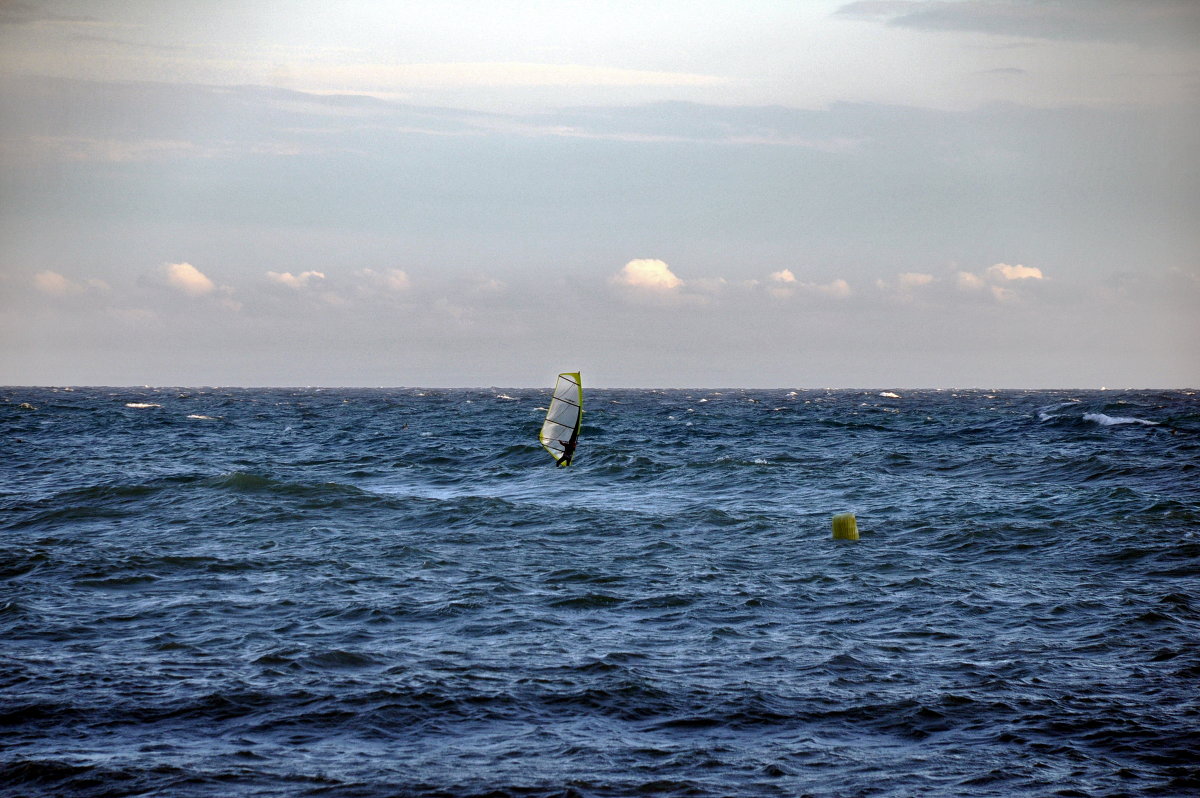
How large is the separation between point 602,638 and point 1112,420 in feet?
160

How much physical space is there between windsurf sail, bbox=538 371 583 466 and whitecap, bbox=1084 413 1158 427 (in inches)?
1320

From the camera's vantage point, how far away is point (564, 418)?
33.3m

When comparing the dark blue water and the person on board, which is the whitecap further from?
the person on board

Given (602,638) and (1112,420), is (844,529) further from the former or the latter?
(1112,420)

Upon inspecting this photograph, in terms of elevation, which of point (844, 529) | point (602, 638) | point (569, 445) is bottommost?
point (602, 638)

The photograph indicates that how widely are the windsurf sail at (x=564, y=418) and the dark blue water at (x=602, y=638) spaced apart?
2.04 metres

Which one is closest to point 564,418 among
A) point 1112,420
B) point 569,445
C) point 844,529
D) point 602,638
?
point 569,445

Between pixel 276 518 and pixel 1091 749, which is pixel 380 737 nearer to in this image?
pixel 1091 749

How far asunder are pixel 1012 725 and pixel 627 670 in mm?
A: 4672

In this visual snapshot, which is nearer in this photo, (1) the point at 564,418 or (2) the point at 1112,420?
(1) the point at 564,418

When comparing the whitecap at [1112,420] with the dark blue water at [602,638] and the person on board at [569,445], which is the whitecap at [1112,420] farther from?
the person on board at [569,445]

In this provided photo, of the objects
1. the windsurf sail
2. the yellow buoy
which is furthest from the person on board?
the yellow buoy

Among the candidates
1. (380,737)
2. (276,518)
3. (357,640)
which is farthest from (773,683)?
(276,518)

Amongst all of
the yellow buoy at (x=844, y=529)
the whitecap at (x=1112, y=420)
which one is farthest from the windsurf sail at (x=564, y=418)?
the whitecap at (x=1112, y=420)
